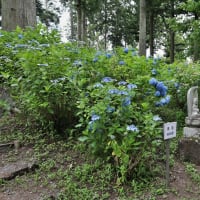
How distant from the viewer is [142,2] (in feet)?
31.9

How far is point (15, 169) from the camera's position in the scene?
7.61 feet

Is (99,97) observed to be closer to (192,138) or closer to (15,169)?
(15,169)

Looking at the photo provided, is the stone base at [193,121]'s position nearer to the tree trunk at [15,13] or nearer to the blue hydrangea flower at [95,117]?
the blue hydrangea flower at [95,117]

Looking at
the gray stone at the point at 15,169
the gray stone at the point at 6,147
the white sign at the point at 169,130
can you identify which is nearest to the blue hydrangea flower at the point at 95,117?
the white sign at the point at 169,130

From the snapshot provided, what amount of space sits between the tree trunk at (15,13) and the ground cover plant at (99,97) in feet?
4.34

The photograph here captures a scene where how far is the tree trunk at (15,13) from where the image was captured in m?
4.70

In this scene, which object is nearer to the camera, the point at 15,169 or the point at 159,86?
the point at 159,86

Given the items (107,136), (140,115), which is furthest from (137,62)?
(107,136)

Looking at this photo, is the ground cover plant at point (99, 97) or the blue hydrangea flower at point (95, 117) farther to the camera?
the ground cover plant at point (99, 97)

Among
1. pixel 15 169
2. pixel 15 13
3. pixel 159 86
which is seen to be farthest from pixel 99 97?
pixel 15 13

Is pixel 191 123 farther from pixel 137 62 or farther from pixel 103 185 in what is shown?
pixel 103 185

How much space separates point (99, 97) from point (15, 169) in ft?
3.19

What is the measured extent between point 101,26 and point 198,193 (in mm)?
24778

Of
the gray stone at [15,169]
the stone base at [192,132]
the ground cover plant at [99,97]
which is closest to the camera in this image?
the ground cover plant at [99,97]
